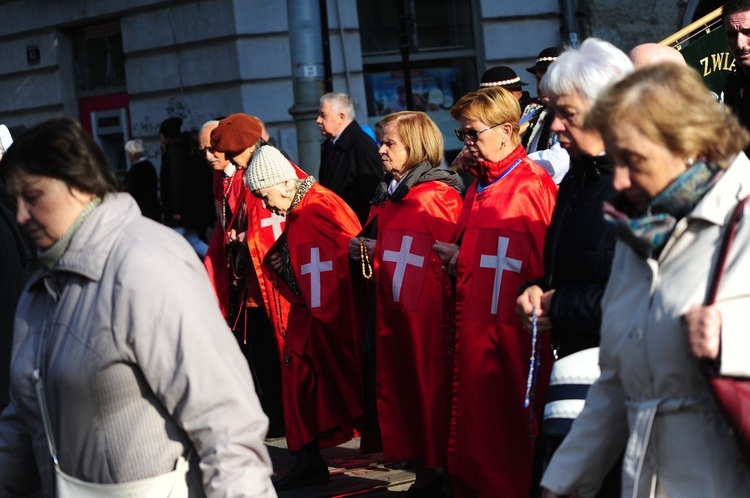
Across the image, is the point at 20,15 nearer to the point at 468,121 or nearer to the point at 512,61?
the point at 512,61

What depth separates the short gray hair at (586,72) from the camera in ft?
13.6

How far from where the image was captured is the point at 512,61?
15.6 metres

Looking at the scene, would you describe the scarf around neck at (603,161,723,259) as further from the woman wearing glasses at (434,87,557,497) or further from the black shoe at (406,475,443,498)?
the black shoe at (406,475,443,498)

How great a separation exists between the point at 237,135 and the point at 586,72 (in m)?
4.32

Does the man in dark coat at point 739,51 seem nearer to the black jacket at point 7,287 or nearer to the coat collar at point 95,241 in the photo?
the black jacket at point 7,287

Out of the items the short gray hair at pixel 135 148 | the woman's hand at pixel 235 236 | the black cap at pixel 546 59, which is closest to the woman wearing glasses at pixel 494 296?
the black cap at pixel 546 59

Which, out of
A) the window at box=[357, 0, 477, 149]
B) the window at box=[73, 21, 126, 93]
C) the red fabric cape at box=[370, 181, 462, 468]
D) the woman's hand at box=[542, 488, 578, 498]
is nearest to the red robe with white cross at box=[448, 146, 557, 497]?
the red fabric cape at box=[370, 181, 462, 468]

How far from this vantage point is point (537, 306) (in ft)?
14.2

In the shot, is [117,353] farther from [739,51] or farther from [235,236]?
[235,236]

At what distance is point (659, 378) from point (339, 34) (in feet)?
39.9

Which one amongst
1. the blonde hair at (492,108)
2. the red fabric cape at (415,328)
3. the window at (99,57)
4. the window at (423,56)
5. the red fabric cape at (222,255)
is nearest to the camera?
the blonde hair at (492,108)

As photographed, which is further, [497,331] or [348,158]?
[348,158]

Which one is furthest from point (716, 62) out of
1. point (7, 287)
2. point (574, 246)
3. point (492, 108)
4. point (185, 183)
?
point (185, 183)

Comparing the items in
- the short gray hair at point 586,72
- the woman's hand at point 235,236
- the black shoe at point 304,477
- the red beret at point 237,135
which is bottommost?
the black shoe at point 304,477
